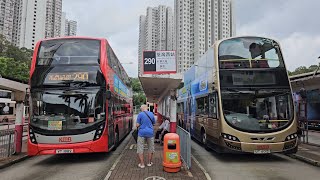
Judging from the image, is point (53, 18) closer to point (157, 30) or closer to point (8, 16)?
point (8, 16)

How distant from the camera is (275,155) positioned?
9.92 m

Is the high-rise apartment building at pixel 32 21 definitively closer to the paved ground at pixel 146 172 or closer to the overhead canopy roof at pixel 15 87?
the overhead canopy roof at pixel 15 87

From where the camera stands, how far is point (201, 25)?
42.1 meters

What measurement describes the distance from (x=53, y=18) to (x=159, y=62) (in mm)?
59469

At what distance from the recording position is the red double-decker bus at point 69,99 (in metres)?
8.21

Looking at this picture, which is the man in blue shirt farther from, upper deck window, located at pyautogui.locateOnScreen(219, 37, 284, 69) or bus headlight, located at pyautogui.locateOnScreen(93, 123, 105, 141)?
upper deck window, located at pyautogui.locateOnScreen(219, 37, 284, 69)

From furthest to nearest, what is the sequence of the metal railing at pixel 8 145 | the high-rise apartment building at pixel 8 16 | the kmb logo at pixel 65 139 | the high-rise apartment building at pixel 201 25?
the high-rise apartment building at pixel 8 16 < the high-rise apartment building at pixel 201 25 < the metal railing at pixel 8 145 < the kmb logo at pixel 65 139

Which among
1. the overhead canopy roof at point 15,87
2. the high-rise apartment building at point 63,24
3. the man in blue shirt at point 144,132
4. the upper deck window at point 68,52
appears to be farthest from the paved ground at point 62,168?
the high-rise apartment building at point 63,24

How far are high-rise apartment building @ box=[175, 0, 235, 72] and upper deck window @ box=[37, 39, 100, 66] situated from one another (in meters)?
30.8

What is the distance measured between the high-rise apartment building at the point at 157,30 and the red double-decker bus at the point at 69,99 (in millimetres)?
36989

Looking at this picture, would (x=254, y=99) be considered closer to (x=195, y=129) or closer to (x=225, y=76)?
(x=225, y=76)

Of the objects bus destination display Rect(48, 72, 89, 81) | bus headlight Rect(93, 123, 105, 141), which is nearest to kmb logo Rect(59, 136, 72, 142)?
bus headlight Rect(93, 123, 105, 141)

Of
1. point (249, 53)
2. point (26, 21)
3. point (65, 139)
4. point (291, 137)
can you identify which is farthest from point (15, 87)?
point (26, 21)

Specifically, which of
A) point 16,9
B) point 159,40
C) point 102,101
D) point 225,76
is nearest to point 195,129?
point 225,76
